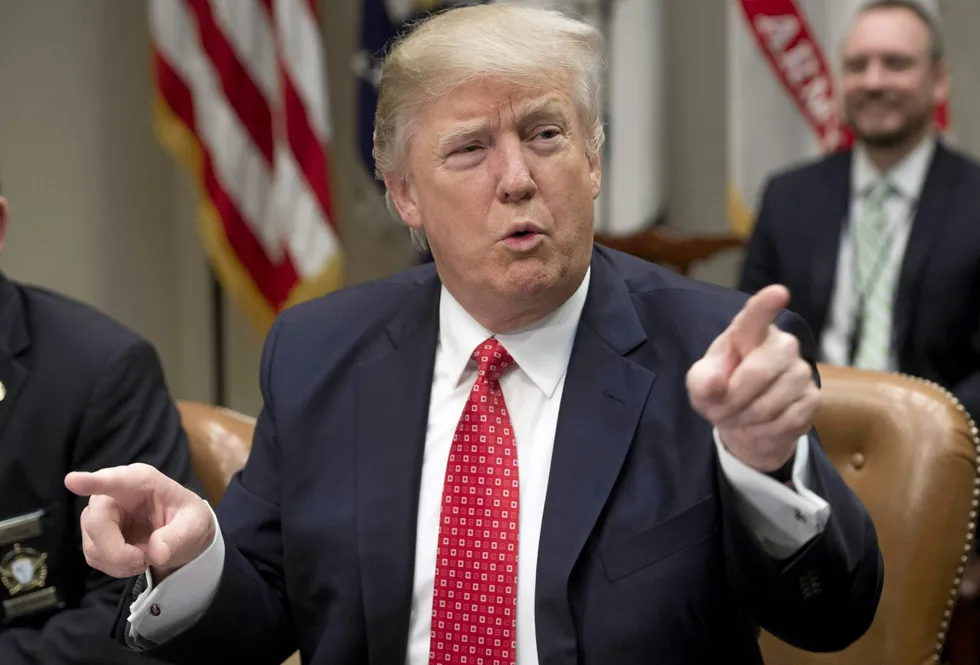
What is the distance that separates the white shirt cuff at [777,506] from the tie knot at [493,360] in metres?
0.39

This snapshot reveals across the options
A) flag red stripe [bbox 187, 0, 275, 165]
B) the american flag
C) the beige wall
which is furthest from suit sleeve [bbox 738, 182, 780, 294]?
flag red stripe [bbox 187, 0, 275, 165]

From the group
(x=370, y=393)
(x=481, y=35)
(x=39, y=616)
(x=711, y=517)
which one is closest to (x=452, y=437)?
(x=370, y=393)

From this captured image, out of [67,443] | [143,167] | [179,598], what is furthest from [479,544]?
[143,167]

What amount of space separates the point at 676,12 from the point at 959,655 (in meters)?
2.49

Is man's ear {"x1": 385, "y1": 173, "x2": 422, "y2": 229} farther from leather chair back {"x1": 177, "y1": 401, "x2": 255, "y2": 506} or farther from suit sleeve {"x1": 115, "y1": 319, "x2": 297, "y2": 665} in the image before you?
leather chair back {"x1": 177, "y1": 401, "x2": 255, "y2": 506}

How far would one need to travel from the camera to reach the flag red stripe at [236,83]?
4.00 m

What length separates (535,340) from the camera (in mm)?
1685

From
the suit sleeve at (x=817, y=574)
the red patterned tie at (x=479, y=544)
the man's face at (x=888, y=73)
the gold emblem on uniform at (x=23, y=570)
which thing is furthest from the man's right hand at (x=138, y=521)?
the man's face at (x=888, y=73)

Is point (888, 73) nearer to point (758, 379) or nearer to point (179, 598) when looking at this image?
point (758, 379)

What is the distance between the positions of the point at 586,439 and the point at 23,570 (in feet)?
2.93

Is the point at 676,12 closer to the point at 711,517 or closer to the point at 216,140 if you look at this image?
the point at 216,140

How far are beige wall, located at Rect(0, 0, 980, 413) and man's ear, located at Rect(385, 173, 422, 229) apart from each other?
251 centimetres

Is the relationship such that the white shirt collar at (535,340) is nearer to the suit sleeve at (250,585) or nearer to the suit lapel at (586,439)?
the suit lapel at (586,439)

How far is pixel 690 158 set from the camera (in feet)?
14.7
